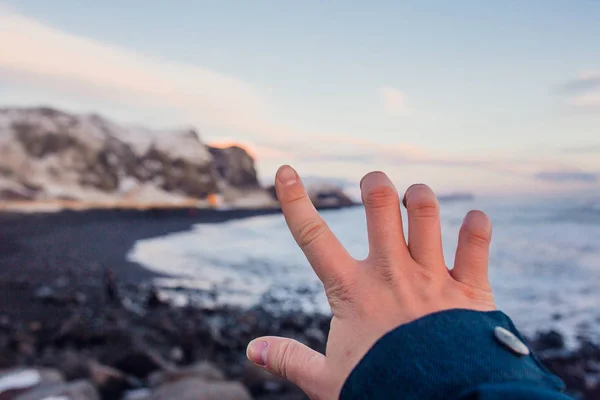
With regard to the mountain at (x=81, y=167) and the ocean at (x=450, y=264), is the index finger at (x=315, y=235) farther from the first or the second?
the mountain at (x=81, y=167)

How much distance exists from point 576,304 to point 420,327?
8303 mm

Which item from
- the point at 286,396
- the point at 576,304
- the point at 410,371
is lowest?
the point at 576,304

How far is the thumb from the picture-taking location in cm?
106

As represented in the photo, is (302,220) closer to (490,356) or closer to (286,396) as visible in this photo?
(490,356)

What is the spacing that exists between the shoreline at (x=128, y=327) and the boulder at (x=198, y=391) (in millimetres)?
477

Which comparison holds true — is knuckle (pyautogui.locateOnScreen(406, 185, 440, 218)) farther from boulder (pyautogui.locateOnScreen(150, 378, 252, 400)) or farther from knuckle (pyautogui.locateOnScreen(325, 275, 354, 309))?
boulder (pyautogui.locateOnScreen(150, 378, 252, 400))

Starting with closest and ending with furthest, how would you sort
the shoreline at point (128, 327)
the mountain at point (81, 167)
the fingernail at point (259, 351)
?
the fingernail at point (259, 351)
the shoreline at point (128, 327)
the mountain at point (81, 167)

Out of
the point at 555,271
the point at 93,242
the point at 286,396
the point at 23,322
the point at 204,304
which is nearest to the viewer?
the point at 286,396

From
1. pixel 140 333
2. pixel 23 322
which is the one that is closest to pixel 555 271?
pixel 140 333

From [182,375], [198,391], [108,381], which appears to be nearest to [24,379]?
[108,381]

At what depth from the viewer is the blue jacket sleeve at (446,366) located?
30.9 inches

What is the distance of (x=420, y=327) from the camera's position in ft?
3.01

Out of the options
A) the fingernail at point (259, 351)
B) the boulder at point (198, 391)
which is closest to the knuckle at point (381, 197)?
the fingernail at point (259, 351)

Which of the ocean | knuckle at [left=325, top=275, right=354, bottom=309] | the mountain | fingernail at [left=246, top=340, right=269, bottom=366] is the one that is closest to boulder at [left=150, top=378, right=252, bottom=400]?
fingernail at [left=246, top=340, right=269, bottom=366]
